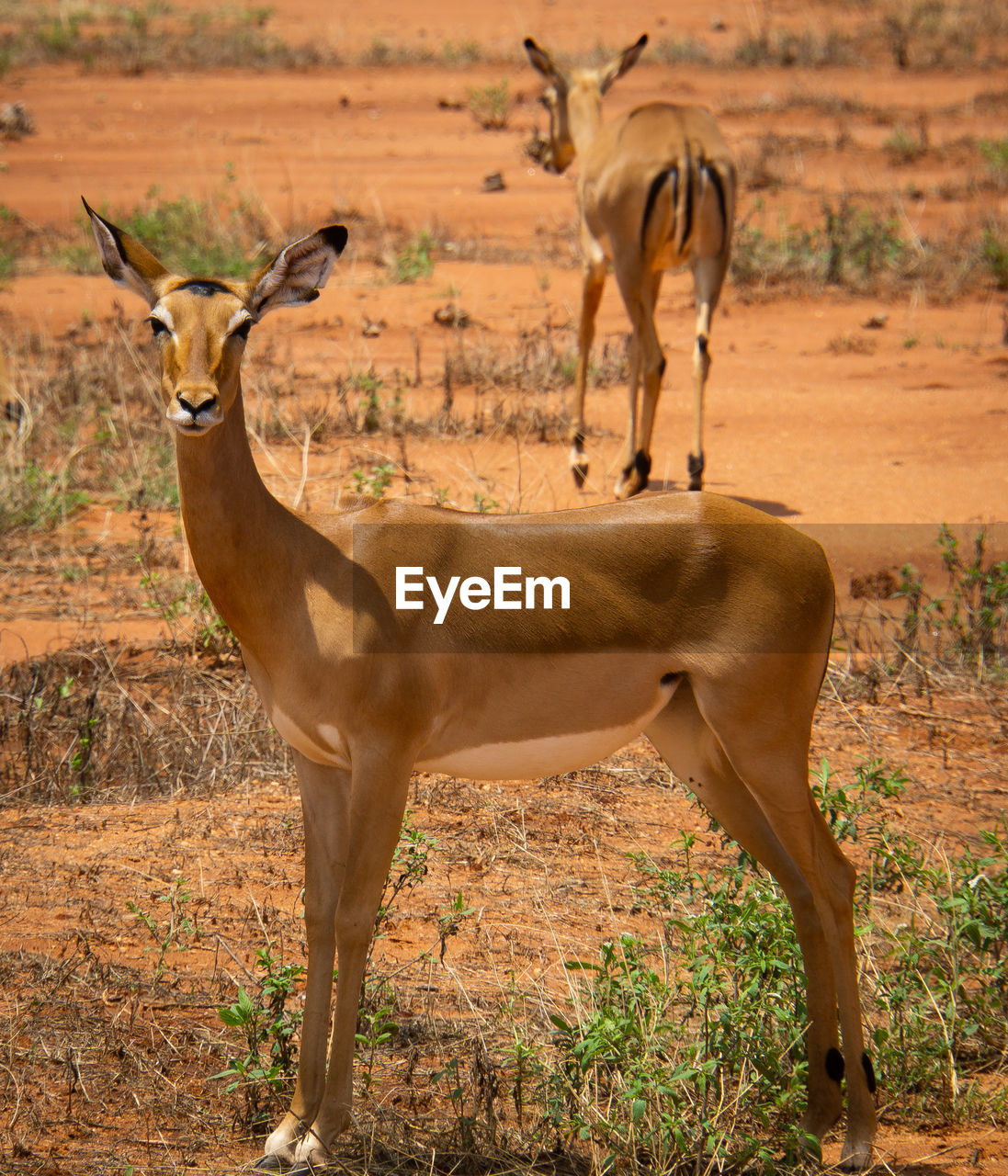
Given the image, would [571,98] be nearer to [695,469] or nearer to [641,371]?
[641,371]

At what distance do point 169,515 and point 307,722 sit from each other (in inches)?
229

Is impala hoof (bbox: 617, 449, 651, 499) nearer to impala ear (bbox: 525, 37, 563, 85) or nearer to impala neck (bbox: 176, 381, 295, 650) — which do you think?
impala ear (bbox: 525, 37, 563, 85)

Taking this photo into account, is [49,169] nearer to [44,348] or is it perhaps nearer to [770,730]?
[44,348]

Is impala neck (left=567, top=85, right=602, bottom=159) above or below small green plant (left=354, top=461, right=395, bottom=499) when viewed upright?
above

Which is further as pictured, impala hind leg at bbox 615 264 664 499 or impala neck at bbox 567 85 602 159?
impala neck at bbox 567 85 602 159

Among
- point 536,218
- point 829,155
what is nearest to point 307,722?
point 536,218

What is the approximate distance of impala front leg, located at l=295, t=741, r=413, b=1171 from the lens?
3535mm

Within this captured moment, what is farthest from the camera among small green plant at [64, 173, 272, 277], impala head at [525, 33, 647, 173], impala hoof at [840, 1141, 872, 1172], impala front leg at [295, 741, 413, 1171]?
small green plant at [64, 173, 272, 277]

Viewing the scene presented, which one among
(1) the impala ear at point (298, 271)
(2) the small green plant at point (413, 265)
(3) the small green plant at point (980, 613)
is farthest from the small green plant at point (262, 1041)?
(2) the small green plant at point (413, 265)

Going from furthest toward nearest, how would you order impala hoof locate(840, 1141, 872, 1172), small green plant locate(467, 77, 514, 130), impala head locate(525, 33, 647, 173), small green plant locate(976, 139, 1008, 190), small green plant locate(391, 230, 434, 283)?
small green plant locate(467, 77, 514, 130) → small green plant locate(976, 139, 1008, 190) → small green plant locate(391, 230, 434, 283) → impala head locate(525, 33, 647, 173) → impala hoof locate(840, 1141, 872, 1172)

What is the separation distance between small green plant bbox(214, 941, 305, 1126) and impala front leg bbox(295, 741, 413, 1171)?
0.76ft

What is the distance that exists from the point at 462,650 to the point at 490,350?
8172mm

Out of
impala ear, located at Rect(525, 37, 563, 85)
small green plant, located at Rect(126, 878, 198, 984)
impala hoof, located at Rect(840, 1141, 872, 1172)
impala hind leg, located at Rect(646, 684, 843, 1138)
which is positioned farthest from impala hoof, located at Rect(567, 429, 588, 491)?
impala hoof, located at Rect(840, 1141, 872, 1172)

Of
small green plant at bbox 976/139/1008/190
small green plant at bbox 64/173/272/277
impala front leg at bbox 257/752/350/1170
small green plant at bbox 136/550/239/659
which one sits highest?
small green plant at bbox 976/139/1008/190
